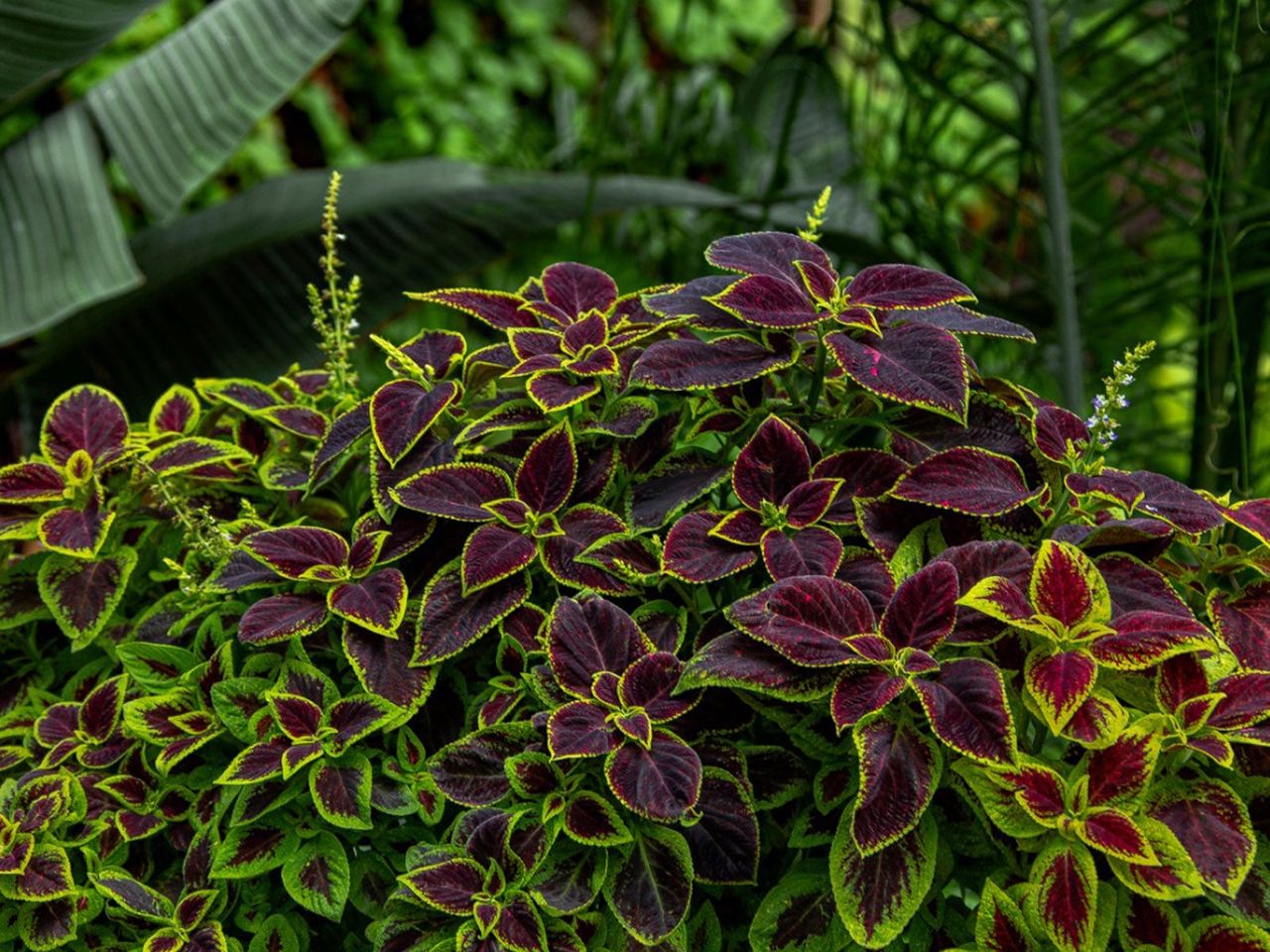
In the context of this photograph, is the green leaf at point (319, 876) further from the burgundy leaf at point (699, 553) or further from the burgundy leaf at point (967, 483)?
the burgundy leaf at point (967, 483)

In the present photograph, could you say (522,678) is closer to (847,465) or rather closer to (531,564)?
(531,564)

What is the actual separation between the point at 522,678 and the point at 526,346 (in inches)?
10.9

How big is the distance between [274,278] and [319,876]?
75.3 inches

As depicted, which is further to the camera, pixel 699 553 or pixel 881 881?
pixel 699 553

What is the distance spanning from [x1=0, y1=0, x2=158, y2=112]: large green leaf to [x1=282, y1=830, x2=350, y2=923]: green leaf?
1755 mm

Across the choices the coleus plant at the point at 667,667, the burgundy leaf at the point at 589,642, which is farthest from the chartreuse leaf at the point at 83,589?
the burgundy leaf at the point at 589,642

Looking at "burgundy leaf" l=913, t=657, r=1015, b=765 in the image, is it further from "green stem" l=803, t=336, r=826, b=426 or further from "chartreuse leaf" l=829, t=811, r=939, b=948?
"green stem" l=803, t=336, r=826, b=426

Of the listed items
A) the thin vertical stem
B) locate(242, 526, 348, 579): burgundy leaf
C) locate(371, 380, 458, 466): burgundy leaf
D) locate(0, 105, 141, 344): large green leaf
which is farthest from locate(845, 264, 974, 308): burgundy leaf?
locate(0, 105, 141, 344): large green leaf

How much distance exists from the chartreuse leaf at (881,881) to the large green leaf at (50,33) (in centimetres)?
200

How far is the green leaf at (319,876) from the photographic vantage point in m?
0.95

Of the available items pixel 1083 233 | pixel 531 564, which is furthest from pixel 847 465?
pixel 1083 233

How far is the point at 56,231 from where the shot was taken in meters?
2.39

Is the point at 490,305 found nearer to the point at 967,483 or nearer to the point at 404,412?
the point at 404,412

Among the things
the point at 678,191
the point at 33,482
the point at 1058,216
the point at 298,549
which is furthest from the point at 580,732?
the point at 678,191
